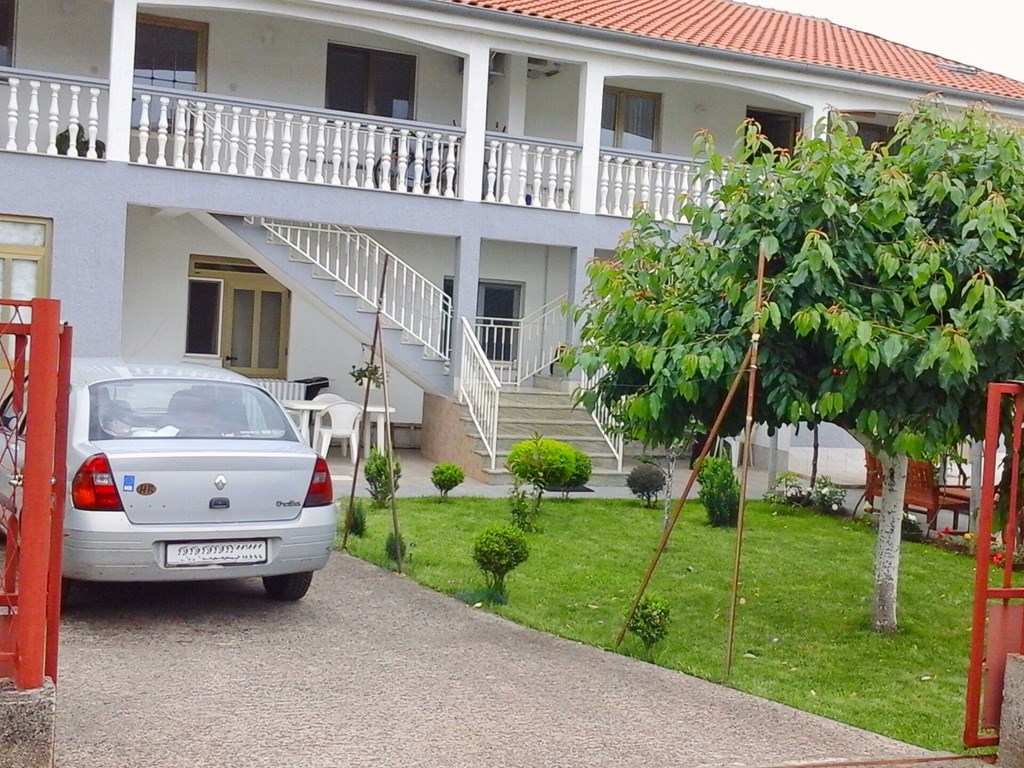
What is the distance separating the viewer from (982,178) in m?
7.43

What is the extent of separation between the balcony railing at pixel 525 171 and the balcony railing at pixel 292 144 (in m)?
0.52

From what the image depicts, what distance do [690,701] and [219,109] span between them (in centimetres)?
1116

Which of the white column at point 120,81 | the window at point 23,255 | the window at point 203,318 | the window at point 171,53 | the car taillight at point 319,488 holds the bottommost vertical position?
the car taillight at point 319,488

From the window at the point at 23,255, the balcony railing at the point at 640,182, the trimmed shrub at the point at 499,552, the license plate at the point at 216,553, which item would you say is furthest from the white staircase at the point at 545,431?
the license plate at the point at 216,553

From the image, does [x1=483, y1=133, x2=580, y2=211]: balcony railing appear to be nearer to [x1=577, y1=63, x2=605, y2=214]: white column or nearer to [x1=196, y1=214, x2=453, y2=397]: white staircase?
[x1=577, y1=63, x2=605, y2=214]: white column

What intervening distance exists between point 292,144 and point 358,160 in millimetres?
1209

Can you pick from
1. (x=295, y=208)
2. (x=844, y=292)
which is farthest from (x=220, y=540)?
(x=295, y=208)

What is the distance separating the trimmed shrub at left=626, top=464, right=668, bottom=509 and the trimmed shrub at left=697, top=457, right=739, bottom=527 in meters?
0.78

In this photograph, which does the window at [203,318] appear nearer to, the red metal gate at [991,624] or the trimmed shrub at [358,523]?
the trimmed shrub at [358,523]

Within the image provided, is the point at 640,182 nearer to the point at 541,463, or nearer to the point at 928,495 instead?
the point at 541,463

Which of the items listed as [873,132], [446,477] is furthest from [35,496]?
[873,132]

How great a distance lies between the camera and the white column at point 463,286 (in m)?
16.3

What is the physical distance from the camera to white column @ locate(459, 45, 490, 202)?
1631 cm

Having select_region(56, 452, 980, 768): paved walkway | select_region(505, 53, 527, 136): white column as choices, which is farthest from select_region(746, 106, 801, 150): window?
select_region(56, 452, 980, 768): paved walkway
